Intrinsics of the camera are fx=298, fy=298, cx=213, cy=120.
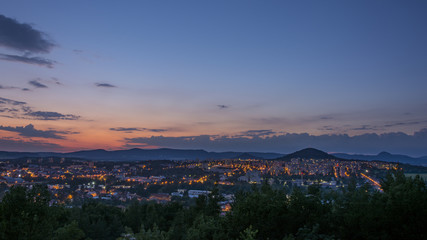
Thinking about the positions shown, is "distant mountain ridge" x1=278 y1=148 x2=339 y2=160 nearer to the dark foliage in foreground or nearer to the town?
the town

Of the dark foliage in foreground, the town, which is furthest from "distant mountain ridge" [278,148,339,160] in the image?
the dark foliage in foreground

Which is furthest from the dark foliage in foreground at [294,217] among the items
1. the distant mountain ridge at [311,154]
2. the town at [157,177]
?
the distant mountain ridge at [311,154]

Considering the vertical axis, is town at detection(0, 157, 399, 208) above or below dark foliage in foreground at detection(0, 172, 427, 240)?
below

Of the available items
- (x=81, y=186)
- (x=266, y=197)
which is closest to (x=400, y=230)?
(x=266, y=197)

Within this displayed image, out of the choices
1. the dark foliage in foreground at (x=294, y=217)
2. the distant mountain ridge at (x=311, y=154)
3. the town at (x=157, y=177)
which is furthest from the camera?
the distant mountain ridge at (x=311, y=154)

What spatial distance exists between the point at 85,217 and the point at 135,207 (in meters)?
6.93

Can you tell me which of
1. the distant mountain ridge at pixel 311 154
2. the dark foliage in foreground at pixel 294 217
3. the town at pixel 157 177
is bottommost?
the town at pixel 157 177

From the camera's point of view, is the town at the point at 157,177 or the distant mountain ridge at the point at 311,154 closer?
the town at the point at 157,177

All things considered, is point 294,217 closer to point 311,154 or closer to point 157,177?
point 157,177

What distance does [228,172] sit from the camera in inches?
5002

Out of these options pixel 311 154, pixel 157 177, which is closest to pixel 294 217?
pixel 157 177

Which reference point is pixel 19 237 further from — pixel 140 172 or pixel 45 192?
pixel 140 172

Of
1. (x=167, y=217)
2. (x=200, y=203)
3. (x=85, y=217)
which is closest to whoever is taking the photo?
(x=200, y=203)

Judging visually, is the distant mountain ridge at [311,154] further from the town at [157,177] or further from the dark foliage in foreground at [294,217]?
the dark foliage in foreground at [294,217]
